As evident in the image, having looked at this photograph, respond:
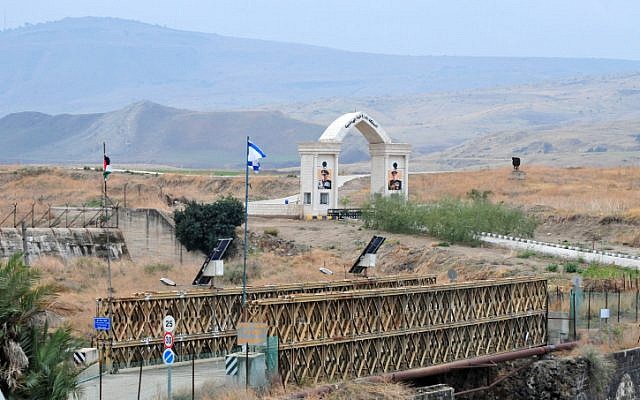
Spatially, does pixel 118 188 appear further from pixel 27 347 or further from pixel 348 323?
pixel 27 347

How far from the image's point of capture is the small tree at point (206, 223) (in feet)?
171

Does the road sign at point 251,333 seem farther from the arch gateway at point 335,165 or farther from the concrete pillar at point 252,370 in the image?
the arch gateway at point 335,165

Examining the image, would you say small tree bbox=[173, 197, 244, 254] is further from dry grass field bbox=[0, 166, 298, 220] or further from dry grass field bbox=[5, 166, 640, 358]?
dry grass field bbox=[0, 166, 298, 220]

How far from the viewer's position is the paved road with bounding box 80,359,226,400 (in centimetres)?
2222

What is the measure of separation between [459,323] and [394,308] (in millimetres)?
2111

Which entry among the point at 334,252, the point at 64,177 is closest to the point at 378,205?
the point at 334,252

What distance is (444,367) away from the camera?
25875 mm

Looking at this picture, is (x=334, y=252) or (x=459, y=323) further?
(x=334, y=252)

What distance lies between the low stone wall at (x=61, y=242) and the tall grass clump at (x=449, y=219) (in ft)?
49.7

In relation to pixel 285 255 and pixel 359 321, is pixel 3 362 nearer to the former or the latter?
pixel 359 321

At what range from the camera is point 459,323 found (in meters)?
27.3

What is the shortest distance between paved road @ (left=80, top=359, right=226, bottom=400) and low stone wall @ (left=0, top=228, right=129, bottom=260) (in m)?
19.1

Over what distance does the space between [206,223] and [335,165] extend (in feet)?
48.0

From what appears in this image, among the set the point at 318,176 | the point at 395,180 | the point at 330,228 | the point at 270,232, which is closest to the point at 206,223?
the point at 270,232
